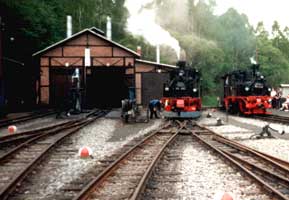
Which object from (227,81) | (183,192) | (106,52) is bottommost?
(183,192)

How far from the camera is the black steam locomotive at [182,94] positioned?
23.9 metres

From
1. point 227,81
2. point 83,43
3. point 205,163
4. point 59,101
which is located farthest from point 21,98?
point 205,163

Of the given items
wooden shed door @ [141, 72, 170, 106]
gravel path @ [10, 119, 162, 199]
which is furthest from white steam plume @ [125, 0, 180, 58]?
gravel path @ [10, 119, 162, 199]

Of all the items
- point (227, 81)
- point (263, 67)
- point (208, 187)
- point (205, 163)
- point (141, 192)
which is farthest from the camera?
point (263, 67)

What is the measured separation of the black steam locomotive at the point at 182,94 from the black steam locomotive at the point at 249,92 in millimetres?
4276

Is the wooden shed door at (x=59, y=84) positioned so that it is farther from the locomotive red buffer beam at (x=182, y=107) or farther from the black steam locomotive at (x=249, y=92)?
the locomotive red buffer beam at (x=182, y=107)

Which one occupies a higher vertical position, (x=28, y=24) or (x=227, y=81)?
(x=28, y=24)

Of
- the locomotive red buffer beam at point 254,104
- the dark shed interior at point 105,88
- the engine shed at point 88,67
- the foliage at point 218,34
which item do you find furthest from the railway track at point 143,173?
the foliage at point 218,34

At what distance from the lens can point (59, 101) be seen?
37969 mm

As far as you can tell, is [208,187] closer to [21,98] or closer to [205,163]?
[205,163]

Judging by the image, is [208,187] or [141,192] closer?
[141,192]

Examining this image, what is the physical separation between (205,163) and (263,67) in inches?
2402

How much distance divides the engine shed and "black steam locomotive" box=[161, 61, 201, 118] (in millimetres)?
11054

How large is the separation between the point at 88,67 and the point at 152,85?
16.9ft
